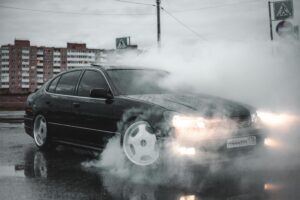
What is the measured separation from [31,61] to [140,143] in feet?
452

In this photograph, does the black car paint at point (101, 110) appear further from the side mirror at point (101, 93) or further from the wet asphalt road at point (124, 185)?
the wet asphalt road at point (124, 185)

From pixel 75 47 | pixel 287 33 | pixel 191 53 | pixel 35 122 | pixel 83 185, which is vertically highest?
pixel 75 47

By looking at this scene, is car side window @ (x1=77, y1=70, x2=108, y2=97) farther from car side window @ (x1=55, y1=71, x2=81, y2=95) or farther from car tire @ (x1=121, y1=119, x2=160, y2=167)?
car tire @ (x1=121, y1=119, x2=160, y2=167)

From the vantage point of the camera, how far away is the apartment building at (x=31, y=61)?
440 feet

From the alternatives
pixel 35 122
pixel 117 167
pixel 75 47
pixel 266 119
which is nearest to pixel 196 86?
pixel 266 119

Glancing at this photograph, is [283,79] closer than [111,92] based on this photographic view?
No

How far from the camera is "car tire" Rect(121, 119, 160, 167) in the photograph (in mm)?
4863

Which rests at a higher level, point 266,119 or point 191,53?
point 191,53

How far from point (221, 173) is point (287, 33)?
22.4 ft

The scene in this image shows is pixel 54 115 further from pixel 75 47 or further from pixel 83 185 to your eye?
A: pixel 75 47

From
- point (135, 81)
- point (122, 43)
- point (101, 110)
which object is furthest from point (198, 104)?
point (122, 43)

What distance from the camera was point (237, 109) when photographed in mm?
5086

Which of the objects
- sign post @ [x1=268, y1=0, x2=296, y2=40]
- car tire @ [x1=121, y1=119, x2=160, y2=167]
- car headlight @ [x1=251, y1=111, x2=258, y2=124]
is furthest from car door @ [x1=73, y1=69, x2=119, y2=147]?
sign post @ [x1=268, y1=0, x2=296, y2=40]

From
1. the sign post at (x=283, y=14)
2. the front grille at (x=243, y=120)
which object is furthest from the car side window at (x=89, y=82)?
the sign post at (x=283, y=14)
